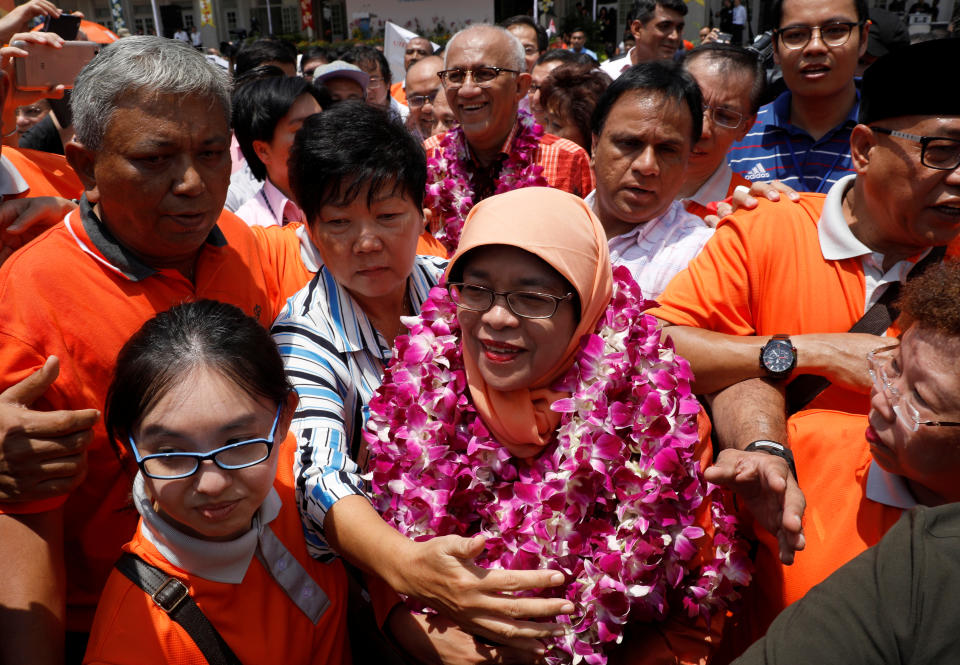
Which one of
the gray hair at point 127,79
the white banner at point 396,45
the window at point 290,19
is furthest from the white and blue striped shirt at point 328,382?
the window at point 290,19

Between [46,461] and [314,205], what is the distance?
1.24 meters

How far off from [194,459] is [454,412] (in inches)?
30.9

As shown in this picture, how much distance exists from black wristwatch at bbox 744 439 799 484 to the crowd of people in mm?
19

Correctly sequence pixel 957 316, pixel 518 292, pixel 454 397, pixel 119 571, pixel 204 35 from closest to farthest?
pixel 957 316 → pixel 119 571 → pixel 518 292 → pixel 454 397 → pixel 204 35

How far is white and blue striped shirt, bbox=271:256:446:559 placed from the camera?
2252 millimetres

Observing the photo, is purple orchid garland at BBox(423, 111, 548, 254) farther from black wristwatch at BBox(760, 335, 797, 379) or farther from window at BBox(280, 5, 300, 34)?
window at BBox(280, 5, 300, 34)

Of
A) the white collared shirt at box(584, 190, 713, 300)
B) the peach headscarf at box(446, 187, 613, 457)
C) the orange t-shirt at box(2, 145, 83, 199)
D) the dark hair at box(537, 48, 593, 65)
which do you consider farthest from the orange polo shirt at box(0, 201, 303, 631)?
the dark hair at box(537, 48, 593, 65)

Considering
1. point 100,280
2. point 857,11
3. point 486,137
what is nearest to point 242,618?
point 100,280

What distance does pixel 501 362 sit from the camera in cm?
224

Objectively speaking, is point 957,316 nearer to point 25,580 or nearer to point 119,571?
point 119,571

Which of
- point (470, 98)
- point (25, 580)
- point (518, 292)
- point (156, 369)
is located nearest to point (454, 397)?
point (518, 292)

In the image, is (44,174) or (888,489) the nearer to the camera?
(888,489)

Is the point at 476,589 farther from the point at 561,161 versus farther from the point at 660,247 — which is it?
the point at 561,161

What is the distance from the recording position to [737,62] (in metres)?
4.27
